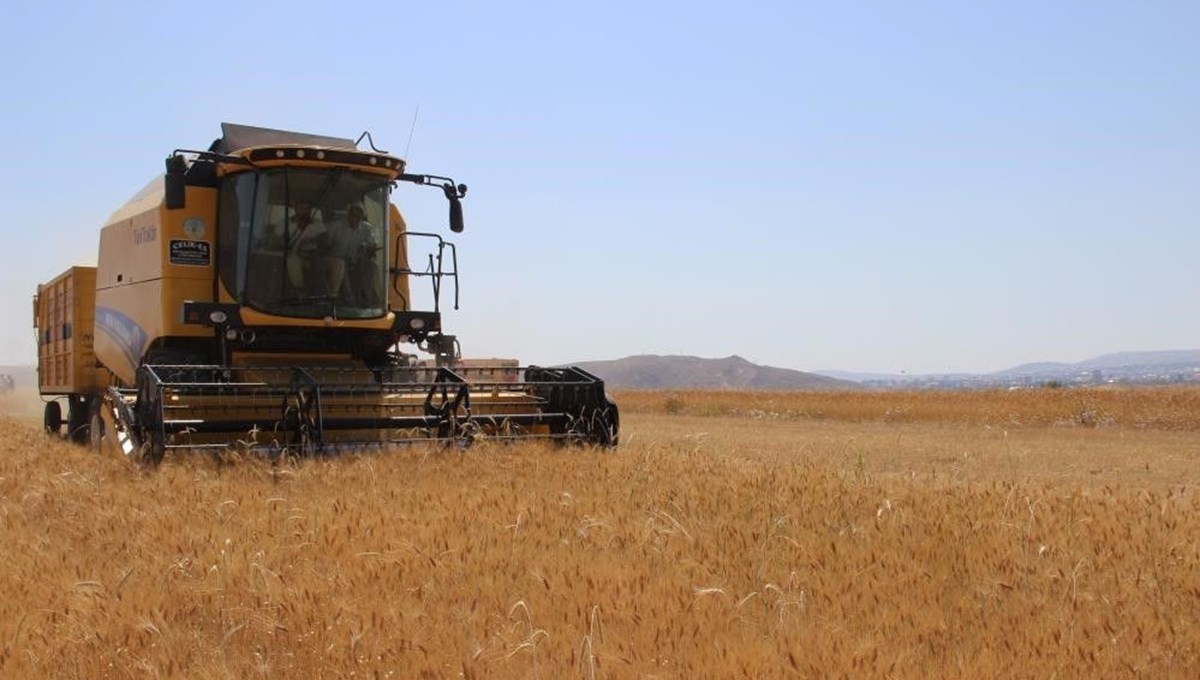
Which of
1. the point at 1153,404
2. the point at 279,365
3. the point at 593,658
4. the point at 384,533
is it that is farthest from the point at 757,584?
the point at 1153,404

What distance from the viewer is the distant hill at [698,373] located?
17838cm

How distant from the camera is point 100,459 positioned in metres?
10.5

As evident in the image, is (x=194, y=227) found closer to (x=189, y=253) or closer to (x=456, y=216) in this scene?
(x=189, y=253)

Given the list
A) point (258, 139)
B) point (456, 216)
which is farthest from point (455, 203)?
point (258, 139)

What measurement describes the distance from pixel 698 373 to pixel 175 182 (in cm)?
18035

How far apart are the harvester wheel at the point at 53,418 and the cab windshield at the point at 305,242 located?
667 centimetres

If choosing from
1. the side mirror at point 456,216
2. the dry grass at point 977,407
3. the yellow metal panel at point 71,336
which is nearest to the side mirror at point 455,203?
the side mirror at point 456,216

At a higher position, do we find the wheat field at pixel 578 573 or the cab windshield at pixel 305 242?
the cab windshield at pixel 305 242

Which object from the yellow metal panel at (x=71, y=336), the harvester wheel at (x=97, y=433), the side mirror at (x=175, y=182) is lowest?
the harvester wheel at (x=97, y=433)

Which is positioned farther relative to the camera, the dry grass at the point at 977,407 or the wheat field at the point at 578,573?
the dry grass at the point at 977,407

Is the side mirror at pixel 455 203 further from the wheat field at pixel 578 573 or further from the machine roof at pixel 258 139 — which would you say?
the wheat field at pixel 578 573

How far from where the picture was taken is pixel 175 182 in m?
11.2

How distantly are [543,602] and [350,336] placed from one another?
25.3ft

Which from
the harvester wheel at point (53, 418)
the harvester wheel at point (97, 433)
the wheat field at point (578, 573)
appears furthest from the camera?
the harvester wheel at point (53, 418)
